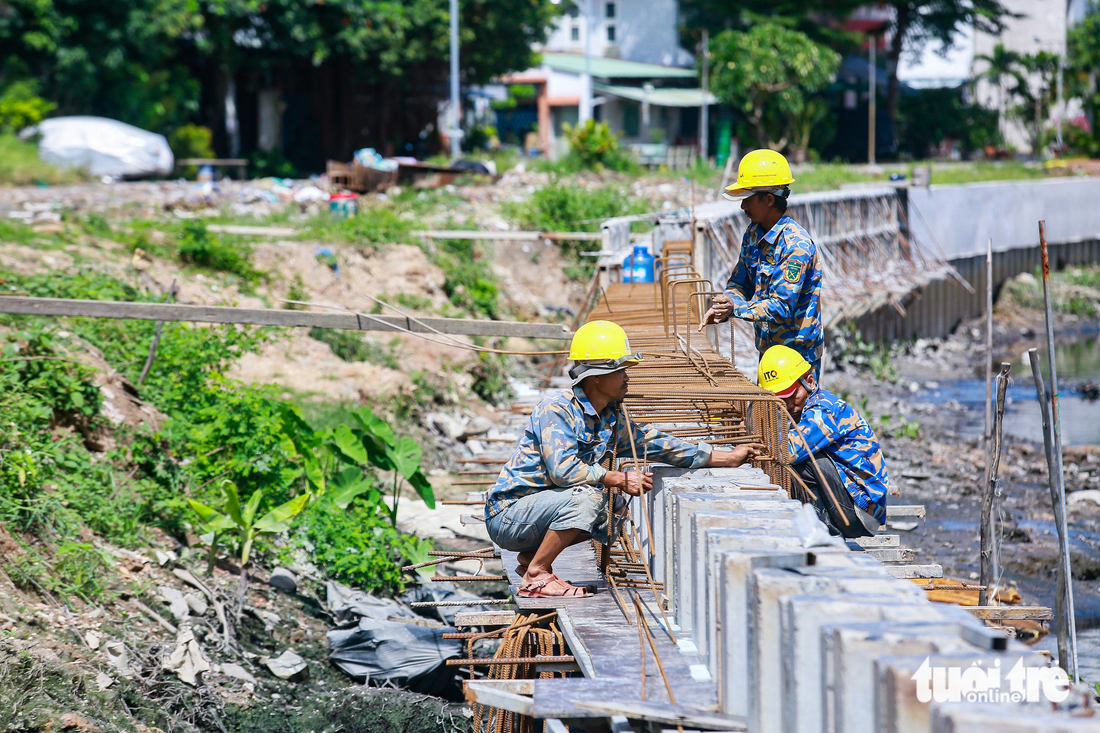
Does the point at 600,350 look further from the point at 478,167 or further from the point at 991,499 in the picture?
the point at 478,167

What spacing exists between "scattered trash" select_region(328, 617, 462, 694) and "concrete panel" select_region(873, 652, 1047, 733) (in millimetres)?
4288

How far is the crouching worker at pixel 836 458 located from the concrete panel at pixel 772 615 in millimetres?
1733

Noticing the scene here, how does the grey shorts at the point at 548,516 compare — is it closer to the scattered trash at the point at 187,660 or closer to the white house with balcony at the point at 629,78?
the scattered trash at the point at 187,660

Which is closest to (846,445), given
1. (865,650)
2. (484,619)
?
(484,619)

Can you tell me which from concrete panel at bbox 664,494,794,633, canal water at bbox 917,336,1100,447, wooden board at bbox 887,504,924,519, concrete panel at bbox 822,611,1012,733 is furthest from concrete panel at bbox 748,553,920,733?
canal water at bbox 917,336,1100,447

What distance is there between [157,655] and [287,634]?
114 centimetres

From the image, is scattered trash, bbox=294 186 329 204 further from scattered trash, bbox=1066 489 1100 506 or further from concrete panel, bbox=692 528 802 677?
concrete panel, bbox=692 528 802 677

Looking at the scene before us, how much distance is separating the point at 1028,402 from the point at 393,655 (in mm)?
13628

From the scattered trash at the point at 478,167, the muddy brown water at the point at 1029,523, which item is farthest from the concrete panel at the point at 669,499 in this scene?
the scattered trash at the point at 478,167

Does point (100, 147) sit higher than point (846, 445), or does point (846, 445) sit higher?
point (100, 147)

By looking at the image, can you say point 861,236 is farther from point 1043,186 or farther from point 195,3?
point 195,3

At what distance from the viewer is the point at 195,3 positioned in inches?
967

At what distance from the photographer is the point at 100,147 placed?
21844 mm

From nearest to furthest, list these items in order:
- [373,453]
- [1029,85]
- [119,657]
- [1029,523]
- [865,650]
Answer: [865,650], [119,657], [373,453], [1029,523], [1029,85]
